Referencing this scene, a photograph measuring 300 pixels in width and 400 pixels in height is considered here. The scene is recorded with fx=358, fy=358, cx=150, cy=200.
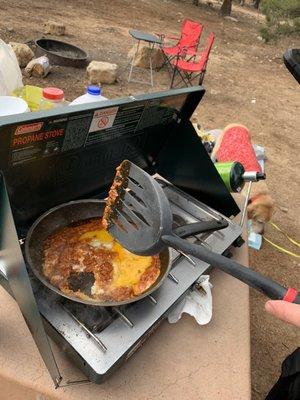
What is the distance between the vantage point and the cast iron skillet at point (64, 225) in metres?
1.17

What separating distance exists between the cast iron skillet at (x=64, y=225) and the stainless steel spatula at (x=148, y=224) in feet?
0.28

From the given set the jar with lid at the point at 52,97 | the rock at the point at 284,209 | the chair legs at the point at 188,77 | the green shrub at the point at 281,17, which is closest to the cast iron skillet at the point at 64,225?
the jar with lid at the point at 52,97

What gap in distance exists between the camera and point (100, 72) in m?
6.30

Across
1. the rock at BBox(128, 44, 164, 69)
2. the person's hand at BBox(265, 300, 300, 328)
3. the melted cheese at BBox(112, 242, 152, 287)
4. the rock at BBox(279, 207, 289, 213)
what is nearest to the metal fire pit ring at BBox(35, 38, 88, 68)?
the rock at BBox(128, 44, 164, 69)

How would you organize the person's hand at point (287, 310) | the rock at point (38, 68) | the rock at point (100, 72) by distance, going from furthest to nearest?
the rock at point (100, 72) → the rock at point (38, 68) → the person's hand at point (287, 310)

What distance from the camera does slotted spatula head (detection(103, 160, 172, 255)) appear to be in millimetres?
1093

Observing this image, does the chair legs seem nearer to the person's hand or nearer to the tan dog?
the tan dog

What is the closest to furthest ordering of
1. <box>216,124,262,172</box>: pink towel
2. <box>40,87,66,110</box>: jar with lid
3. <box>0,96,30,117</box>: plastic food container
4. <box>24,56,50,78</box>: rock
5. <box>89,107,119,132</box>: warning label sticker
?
<box>89,107,119,132</box>: warning label sticker
<box>0,96,30,117</box>: plastic food container
<box>40,87,66,110</box>: jar with lid
<box>216,124,262,172</box>: pink towel
<box>24,56,50,78</box>: rock

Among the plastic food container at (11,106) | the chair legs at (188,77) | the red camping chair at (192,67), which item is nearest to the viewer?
the plastic food container at (11,106)

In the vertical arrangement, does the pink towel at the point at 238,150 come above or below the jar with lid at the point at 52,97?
below

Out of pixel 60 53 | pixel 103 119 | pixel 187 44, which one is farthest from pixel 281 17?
pixel 103 119

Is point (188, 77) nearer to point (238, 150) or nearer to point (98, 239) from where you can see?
point (238, 150)

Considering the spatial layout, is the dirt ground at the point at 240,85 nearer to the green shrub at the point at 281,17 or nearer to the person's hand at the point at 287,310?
the green shrub at the point at 281,17

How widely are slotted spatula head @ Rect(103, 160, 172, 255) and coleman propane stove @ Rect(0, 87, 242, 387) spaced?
0.24m
